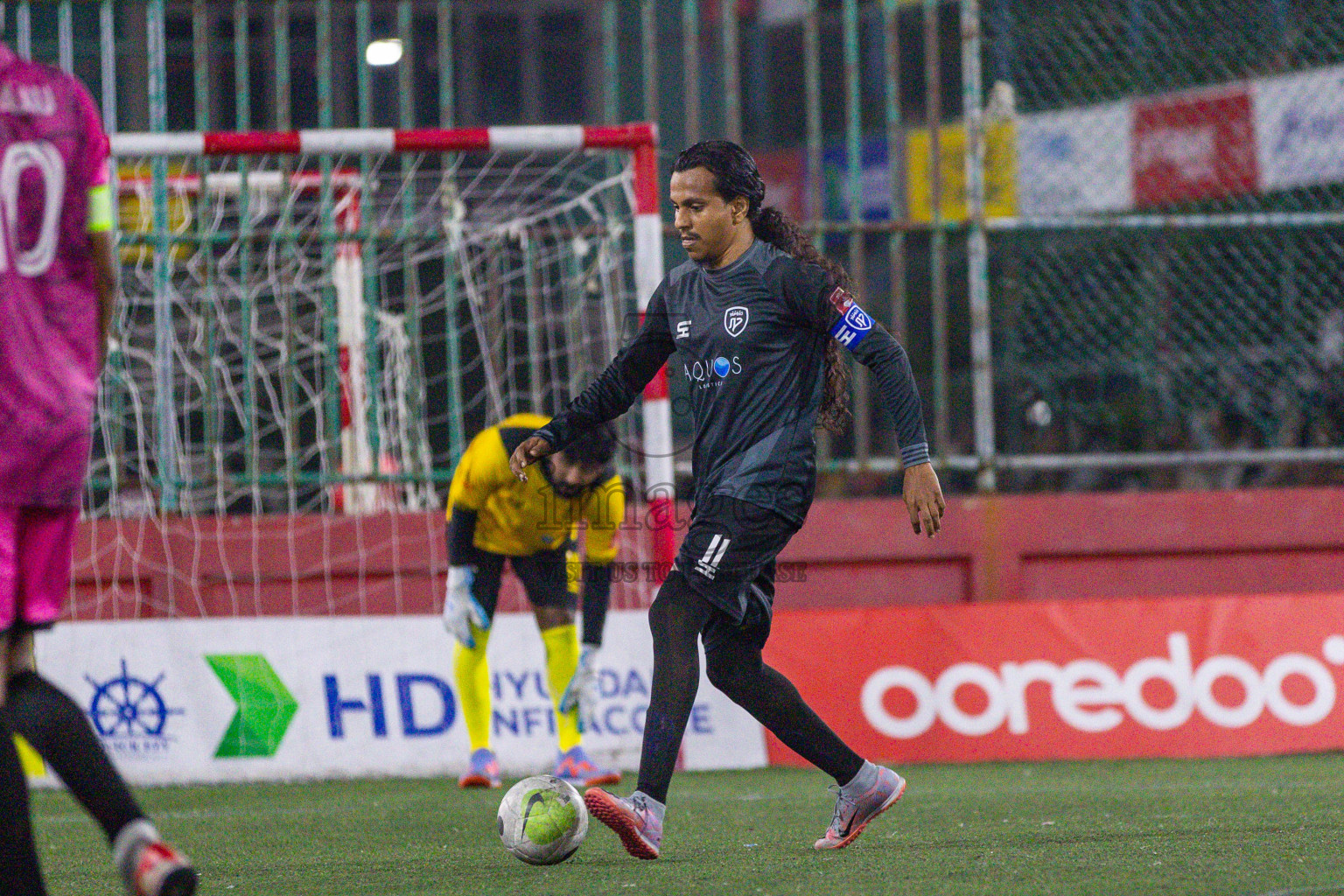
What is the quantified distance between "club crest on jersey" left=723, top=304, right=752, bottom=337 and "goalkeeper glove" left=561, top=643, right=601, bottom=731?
307 cm

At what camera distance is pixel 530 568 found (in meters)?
7.27

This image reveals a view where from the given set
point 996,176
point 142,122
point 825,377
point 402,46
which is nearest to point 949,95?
point 142,122

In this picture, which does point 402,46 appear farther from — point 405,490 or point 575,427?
point 575,427

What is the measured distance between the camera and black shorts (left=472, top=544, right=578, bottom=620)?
23.8ft

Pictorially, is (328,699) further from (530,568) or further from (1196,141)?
(1196,141)

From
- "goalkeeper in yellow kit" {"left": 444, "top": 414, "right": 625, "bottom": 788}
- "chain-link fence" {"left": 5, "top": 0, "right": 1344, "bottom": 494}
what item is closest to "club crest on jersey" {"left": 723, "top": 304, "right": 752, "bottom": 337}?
"goalkeeper in yellow kit" {"left": 444, "top": 414, "right": 625, "bottom": 788}

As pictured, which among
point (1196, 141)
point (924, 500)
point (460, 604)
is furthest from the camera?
point (1196, 141)

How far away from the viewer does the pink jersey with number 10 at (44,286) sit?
295 cm

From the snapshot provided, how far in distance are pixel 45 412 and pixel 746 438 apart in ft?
6.07

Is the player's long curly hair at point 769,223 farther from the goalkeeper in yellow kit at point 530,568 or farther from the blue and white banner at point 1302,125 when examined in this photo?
the blue and white banner at point 1302,125

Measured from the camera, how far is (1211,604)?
8.10 m

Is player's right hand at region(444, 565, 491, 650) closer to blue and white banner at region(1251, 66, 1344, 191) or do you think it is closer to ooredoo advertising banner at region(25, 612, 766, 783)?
ooredoo advertising banner at region(25, 612, 766, 783)

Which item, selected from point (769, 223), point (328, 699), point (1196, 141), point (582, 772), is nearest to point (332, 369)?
point (328, 699)

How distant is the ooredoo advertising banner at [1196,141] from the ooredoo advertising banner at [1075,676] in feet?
9.97
